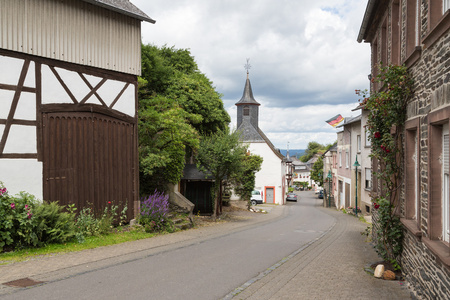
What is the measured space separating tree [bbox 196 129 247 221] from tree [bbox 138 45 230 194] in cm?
82

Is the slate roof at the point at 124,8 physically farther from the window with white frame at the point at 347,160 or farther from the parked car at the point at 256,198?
the parked car at the point at 256,198

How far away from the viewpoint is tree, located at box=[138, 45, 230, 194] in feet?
54.6

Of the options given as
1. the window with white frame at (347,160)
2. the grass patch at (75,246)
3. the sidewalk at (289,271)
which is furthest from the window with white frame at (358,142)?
the grass patch at (75,246)

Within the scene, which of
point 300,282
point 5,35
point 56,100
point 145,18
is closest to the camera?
point 300,282

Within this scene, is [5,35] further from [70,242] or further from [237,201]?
[237,201]

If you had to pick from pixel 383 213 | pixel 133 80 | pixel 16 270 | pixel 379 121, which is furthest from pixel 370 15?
pixel 16 270

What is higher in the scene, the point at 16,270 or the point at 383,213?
the point at 383,213

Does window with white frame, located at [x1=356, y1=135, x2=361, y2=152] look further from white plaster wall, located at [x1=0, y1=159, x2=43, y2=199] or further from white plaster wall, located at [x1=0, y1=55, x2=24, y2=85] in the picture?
white plaster wall, located at [x1=0, y1=55, x2=24, y2=85]

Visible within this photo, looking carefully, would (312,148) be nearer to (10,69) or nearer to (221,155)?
(221,155)

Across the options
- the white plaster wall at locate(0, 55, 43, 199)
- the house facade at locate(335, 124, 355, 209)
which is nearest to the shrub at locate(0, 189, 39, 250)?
the white plaster wall at locate(0, 55, 43, 199)

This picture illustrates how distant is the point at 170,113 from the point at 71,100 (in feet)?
16.5

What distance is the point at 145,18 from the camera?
47.2 feet

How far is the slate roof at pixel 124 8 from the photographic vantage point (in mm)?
12750

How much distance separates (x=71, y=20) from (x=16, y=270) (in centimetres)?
783
